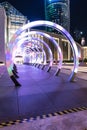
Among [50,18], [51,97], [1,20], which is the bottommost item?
[51,97]

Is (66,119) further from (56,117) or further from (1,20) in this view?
(1,20)

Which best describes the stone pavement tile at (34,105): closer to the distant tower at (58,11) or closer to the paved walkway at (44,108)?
the paved walkway at (44,108)

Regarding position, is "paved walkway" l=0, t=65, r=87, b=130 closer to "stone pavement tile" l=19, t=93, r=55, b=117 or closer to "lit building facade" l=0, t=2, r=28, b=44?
"stone pavement tile" l=19, t=93, r=55, b=117

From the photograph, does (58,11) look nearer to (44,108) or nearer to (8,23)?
(8,23)

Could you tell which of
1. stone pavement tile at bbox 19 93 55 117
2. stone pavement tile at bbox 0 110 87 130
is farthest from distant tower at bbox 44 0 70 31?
stone pavement tile at bbox 0 110 87 130

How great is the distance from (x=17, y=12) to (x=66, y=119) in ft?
262

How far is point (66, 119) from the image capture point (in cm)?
A: 597

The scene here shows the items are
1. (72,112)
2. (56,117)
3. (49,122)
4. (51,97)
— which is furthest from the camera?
(51,97)

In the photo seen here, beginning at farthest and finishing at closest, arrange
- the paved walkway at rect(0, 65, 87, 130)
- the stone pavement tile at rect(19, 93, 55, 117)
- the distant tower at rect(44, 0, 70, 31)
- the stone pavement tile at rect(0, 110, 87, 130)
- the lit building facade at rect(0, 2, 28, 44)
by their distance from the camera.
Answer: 1. the distant tower at rect(44, 0, 70, 31)
2. the lit building facade at rect(0, 2, 28, 44)
3. the stone pavement tile at rect(19, 93, 55, 117)
4. the paved walkway at rect(0, 65, 87, 130)
5. the stone pavement tile at rect(0, 110, 87, 130)

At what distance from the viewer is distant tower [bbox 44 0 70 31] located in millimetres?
145875

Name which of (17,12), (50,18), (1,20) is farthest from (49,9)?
(1,20)

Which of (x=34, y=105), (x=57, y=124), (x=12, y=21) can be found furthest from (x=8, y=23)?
(x=57, y=124)

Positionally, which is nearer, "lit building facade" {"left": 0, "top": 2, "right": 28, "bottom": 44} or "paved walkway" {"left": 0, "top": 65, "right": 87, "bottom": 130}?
"paved walkway" {"left": 0, "top": 65, "right": 87, "bottom": 130}

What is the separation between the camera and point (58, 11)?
146m
